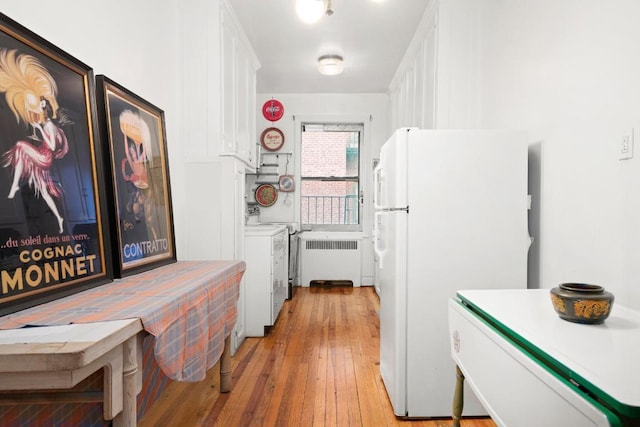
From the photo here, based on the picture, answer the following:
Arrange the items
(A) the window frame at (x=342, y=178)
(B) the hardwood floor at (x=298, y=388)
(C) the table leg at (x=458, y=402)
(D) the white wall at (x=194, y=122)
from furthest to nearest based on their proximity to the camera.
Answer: (A) the window frame at (x=342, y=178)
(D) the white wall at (x=194, y=122)
(B) the hardwood floor at (x=298, y=388)
(C) the table leg at (x=458, y=402)

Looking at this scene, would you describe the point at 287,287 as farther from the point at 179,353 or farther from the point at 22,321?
the point at 22,321

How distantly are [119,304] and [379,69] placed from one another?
3.79 m

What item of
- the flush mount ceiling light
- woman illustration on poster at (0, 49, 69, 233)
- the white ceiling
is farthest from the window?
woman illustration on poster at (0, 49, 69, 233)

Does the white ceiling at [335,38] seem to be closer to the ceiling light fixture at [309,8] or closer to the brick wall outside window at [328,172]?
the ceiling light fixture at [309,8]

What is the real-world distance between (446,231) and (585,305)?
0.82 m

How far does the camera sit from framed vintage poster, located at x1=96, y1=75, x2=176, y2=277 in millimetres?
1576

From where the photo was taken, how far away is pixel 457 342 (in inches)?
54.4

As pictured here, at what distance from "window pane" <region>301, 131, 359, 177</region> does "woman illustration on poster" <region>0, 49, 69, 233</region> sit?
A: 409 centimetres

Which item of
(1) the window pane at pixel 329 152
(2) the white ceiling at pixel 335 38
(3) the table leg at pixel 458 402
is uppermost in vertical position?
(2) the white ceiling at pixel 335 38

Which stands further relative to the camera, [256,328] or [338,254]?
[338,254]

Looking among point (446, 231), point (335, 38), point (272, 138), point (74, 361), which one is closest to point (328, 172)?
point (272, 138)

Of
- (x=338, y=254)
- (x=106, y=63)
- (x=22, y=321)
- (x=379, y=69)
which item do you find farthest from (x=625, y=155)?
(x=338, y=254)

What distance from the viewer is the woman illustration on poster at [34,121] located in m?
1.06

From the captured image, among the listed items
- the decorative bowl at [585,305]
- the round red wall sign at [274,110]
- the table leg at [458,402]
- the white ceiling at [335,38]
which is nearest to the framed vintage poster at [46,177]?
the table leg at [458,402]
